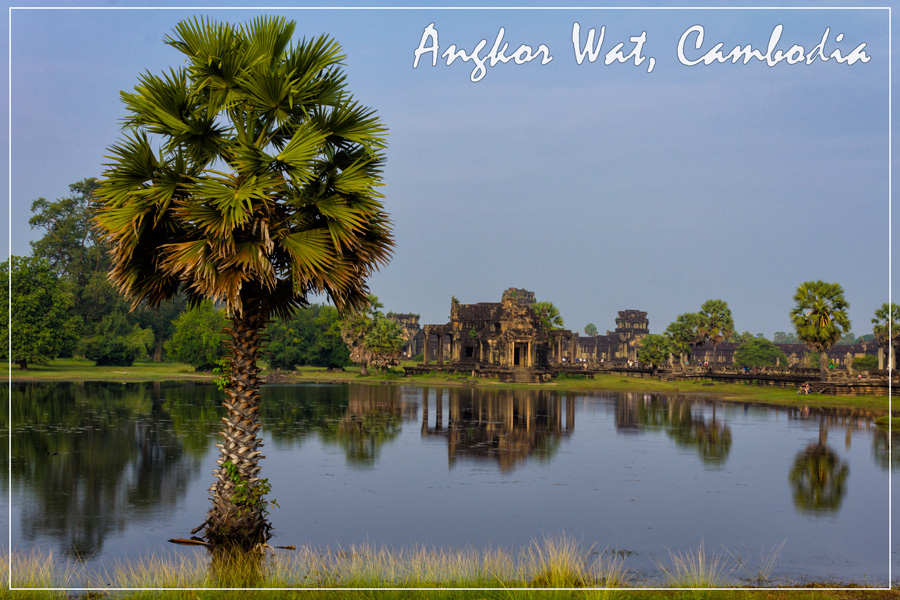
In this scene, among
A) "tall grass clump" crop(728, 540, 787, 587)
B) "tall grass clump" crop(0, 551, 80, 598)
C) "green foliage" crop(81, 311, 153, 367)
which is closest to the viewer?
"tall grass clump" crop(0, 551, 80, 598)

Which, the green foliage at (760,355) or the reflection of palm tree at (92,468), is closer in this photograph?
the reflection of palm tree at (92,468)

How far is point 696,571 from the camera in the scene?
1389 centimetres

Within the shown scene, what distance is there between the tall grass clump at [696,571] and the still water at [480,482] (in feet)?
1.35

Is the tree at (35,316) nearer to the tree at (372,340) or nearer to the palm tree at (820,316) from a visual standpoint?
the tree at (372,340)

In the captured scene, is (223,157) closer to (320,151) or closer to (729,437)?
(320,151)

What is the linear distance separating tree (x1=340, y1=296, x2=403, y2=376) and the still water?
38.0 metres

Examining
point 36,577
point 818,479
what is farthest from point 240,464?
point 818,479

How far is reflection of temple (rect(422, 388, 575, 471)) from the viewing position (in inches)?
1171

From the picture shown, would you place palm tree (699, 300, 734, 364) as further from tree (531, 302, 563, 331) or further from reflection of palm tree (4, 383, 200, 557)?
reflection of palm tree (4, 383, 200, 557)

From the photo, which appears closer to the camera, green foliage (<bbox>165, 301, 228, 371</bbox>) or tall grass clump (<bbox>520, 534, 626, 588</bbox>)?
tall grass clump (<bbox>520, 534, 626, 588</bbox>)

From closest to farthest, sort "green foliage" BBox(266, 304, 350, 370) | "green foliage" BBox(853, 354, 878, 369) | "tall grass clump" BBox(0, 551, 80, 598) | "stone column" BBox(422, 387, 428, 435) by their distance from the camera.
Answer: "tall grass clump" BBox(0, 551, 80, 598), "stone column" BBox(422, 387, 428, 435), "green foliage" BBox(266, 304, 350, 370), "green foliage" BBox(853, 354, 878, 369)

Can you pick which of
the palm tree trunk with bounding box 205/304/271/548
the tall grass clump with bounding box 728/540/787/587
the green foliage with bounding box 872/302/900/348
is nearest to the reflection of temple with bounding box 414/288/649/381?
the green foliage with bounding box 872/302/900/348

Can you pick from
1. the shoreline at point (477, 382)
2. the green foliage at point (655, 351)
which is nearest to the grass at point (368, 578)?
the shoreline at point (477, 382)

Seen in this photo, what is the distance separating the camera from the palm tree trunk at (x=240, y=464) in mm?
14367
